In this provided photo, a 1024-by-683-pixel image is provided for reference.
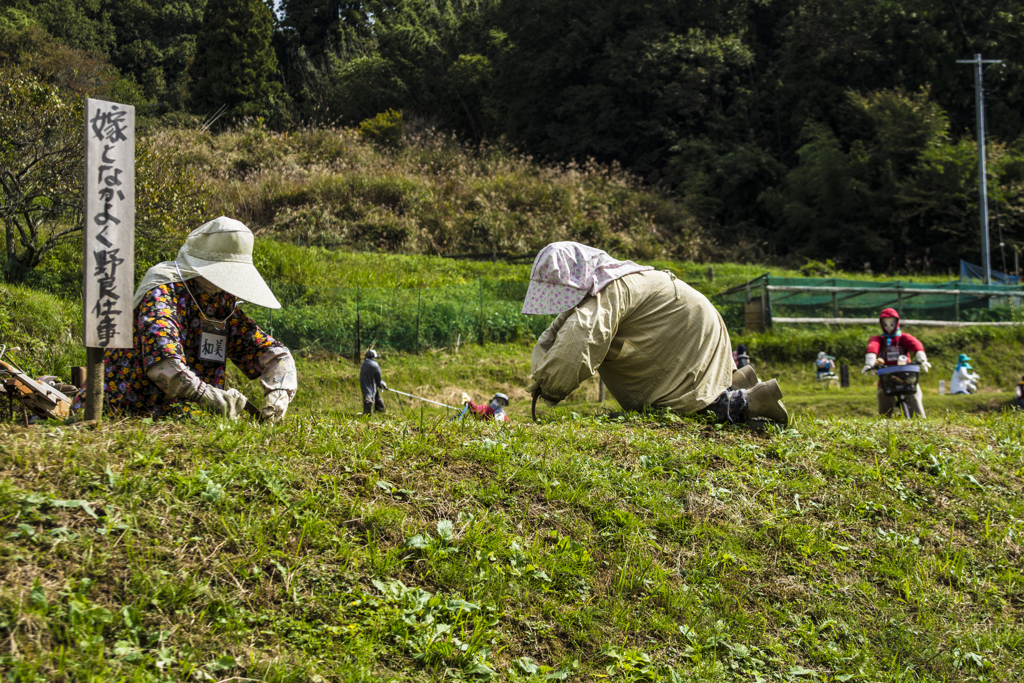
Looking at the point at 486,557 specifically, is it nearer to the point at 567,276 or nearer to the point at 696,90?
the point at 567,276

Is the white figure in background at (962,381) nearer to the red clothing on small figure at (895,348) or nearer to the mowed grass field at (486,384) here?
the mowed grass field at (486,384)

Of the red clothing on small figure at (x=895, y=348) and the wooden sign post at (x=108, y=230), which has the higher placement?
the wooden sign post at (x=108, y=230)

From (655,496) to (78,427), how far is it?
2.89m

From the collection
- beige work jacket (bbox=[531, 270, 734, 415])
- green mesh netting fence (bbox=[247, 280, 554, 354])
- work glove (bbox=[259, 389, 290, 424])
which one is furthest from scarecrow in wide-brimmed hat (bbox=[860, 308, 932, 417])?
green mesh netting fence (bbox=[247, 280, 554, 354])

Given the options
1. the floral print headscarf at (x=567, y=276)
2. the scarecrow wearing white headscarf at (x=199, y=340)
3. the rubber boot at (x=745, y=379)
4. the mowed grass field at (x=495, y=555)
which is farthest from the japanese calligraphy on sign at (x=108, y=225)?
the rubber boot at (x=745, y=379)

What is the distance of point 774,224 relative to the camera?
121ft

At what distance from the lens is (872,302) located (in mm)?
20047

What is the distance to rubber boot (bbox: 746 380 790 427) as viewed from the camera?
495 centimetres

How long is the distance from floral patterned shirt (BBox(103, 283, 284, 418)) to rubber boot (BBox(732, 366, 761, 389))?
124 inches

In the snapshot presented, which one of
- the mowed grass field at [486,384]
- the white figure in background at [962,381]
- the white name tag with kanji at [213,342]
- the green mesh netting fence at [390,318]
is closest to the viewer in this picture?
the white name tag with kanji at [213,342]

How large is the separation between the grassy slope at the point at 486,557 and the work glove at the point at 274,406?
0.16 metres

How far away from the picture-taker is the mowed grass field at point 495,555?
276 centimetres

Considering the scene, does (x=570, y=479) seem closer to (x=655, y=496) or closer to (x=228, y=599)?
(x=655, y=496)

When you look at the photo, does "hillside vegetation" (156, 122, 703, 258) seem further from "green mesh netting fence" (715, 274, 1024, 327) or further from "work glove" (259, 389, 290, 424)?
"work glove" (259, 389, 290, 424)
